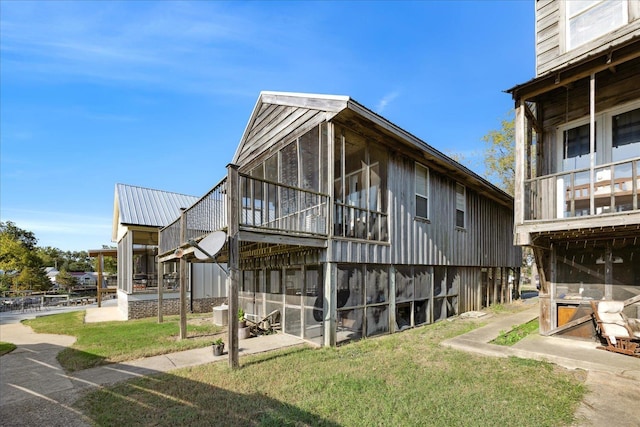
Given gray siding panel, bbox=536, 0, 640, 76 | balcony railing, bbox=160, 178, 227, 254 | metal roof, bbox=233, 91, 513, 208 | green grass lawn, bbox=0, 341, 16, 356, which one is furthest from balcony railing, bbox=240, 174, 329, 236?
green grass lawn, bbox=0, 341, 16, 356

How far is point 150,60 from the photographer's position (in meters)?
10.0

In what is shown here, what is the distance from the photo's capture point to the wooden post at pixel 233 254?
19.4 ft

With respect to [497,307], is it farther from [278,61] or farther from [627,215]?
[278,61]

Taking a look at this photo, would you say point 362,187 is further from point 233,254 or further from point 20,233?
point 20,233

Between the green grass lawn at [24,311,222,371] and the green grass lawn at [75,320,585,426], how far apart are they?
6.62 ft

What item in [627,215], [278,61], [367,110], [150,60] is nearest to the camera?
[627,215]

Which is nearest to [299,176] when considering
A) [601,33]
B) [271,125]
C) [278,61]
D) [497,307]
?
[271,125]

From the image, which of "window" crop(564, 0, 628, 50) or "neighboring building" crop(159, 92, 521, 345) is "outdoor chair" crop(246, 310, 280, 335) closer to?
"neighboring building" crop(159, 92, 521, 345)

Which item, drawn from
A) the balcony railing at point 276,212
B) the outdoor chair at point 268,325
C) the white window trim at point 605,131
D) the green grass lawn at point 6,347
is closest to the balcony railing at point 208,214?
the balcony railing at point 276,212

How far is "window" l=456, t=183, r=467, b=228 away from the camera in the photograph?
11.8 meters

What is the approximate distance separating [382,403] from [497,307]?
11080 millimetres

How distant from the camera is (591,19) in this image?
23.9 feet

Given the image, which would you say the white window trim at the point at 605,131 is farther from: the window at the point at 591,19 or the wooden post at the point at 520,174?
the window at the point at 591,19

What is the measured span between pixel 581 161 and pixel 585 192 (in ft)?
4.41
